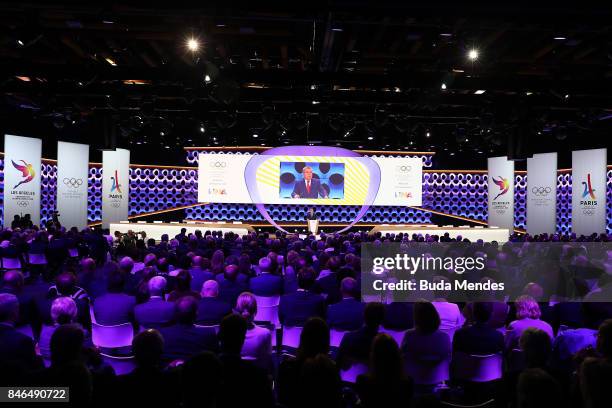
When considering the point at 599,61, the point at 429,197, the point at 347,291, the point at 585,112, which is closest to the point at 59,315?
the point at 347,291

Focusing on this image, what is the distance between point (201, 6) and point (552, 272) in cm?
557

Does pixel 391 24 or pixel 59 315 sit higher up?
pixel 391 24

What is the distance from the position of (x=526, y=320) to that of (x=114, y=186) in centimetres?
1706

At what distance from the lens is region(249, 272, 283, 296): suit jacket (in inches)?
256

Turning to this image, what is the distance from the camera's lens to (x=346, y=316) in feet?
15.8

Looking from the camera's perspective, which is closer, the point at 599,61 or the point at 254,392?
the point at 254,392

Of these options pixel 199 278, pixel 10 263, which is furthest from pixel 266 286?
pixel 10 263

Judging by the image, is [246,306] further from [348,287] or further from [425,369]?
[425,369]

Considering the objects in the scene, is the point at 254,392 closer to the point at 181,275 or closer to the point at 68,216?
the point at 181,275

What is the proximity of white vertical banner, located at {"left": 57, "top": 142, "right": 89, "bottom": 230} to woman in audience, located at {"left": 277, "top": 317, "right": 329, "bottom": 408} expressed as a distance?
52.1ft

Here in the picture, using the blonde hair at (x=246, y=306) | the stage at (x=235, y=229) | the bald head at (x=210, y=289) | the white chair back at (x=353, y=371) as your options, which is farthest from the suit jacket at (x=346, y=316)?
the stage at (x=235, y=229)

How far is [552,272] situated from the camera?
6.85 meters

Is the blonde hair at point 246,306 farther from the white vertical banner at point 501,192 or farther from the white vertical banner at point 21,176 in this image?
the white vertical banner at point 501,192

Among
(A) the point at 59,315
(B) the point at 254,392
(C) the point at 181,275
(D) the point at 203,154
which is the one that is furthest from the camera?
(D) the point at 203,154
